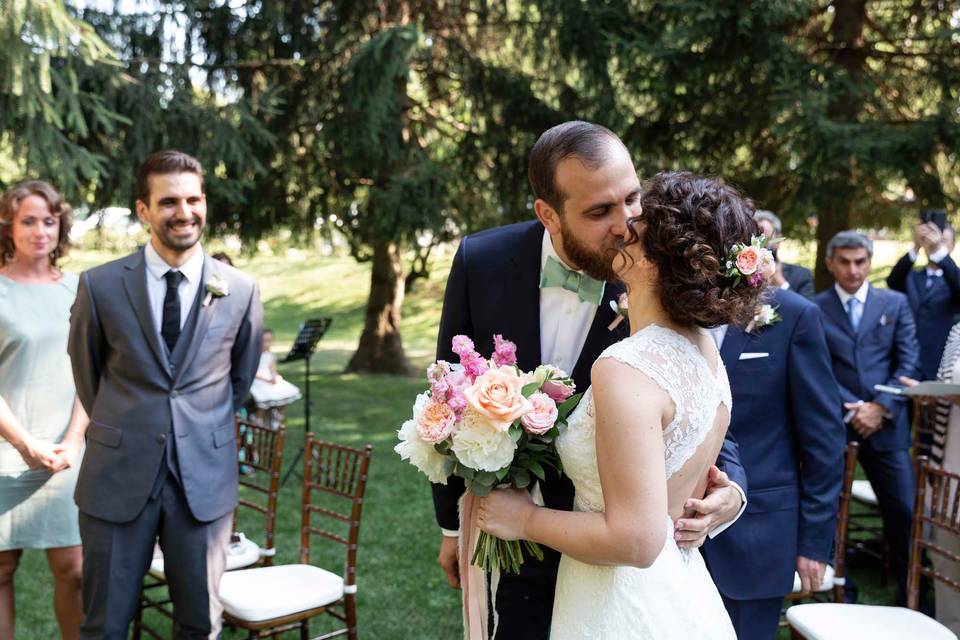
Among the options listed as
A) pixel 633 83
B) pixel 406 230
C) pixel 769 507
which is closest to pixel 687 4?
pixel 633 83

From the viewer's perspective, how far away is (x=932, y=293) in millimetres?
6762

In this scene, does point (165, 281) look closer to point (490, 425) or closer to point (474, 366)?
point (474, 366)

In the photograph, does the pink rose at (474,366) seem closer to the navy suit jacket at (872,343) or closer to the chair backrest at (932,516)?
the chair backrest at (932,516)

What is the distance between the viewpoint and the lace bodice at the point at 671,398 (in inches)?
73.7

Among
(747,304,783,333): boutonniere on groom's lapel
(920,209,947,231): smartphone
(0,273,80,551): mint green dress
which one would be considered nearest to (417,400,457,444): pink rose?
(747,304,783,333): boutonniere on groom's lapel

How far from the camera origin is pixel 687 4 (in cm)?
931

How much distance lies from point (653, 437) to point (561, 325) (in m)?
0.76

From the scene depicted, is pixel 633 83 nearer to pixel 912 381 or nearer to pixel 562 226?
pixel 912 381

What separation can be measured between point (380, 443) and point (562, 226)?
7871 millimetres

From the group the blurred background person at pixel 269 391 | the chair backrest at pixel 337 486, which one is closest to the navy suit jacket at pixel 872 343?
the chair backrest at pixel 337 486

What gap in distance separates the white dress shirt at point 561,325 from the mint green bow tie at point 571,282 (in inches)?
2.9

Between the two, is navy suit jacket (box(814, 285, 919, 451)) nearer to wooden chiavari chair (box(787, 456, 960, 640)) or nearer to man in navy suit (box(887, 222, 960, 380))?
man in navy suit (box(887, 222, 960, 380))

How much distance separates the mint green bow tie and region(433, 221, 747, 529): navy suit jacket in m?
0.07

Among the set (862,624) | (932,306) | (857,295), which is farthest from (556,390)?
(932,306)
